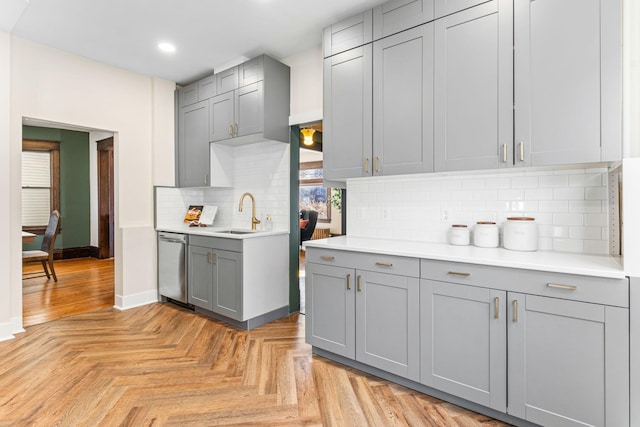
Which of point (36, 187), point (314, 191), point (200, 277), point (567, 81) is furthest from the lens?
point (314, 191)

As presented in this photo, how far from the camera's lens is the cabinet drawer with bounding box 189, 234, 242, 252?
329 cm

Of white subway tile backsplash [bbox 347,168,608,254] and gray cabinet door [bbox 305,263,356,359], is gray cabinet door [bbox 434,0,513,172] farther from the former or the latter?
gray cabinet door [bbox 305,263,356,359]

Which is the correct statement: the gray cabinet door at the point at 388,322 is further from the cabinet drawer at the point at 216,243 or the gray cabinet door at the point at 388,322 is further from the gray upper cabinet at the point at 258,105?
the gray upper cabinet at the point at 258,105

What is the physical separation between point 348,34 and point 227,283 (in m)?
2.44

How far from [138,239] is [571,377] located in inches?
162

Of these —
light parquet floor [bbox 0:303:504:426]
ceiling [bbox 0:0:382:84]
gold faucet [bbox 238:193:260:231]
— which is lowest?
light parquet floor [bbox 0:303:504:426]

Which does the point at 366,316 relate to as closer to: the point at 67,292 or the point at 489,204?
the point at 489,204

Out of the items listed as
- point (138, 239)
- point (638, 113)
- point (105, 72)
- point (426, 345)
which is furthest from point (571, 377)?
point (105, 72)

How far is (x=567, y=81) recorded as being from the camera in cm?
187

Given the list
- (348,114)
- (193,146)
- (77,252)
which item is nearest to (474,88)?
(348,114)

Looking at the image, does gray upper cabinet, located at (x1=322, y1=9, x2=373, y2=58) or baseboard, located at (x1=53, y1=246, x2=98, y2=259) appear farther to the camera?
baseboard, located at (x1=53, y1=246, x2=98, y2=259)

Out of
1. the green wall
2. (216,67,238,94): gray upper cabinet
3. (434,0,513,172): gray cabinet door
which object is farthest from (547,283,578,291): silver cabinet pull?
the green wall

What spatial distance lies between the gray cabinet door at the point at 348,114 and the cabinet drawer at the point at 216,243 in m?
1.09

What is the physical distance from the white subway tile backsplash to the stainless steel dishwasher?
196 centimetres
